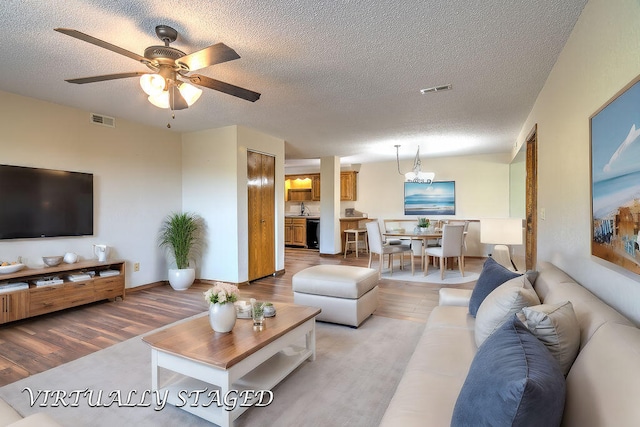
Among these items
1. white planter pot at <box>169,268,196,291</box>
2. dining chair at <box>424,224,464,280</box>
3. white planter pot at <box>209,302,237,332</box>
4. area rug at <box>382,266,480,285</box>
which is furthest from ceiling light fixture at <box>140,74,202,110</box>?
dining chair at <box>424,224,464,280</box>

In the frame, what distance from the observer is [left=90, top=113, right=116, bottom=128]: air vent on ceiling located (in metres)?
4.16

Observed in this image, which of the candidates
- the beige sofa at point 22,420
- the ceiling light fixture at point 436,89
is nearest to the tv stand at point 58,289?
the beige sofa at point 22,420

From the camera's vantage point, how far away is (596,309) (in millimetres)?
1255

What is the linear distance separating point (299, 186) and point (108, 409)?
27.6ft

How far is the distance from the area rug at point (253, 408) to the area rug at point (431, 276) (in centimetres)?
250

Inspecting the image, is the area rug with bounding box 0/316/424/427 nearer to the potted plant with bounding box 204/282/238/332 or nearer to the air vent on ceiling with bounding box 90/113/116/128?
the potted plant with bounding box 204/282/238/332

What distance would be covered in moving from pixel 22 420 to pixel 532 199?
436 centimetres

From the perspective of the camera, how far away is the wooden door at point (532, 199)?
11.1ft

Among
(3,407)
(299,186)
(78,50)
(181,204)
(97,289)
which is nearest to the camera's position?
(3,407)

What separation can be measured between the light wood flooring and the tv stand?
129 mm

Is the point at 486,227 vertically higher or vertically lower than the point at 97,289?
higher

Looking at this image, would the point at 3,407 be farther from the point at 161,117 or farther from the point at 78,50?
the point at 161,117

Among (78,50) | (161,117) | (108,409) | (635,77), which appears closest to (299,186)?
(161,117)

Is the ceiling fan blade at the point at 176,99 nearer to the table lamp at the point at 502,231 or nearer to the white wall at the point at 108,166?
the white wall at the point at 108,166
